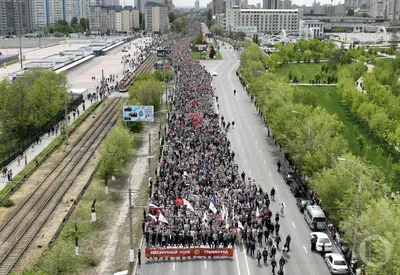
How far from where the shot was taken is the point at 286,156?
151 feet

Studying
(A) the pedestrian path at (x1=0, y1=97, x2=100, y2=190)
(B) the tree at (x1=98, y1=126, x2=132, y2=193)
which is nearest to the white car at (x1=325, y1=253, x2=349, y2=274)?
(B) the tree at (x1=98, y1=126, x2=132, y2=193)

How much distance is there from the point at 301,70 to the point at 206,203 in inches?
3427

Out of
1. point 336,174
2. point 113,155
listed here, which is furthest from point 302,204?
point 113,155

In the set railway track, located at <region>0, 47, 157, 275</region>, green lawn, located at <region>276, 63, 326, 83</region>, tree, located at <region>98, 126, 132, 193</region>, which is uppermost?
green lawn, located at <region>276, 63, 326, 83</region>

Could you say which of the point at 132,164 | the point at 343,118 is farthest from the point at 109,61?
the point at 132,164

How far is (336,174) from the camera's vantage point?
3086 centimetres

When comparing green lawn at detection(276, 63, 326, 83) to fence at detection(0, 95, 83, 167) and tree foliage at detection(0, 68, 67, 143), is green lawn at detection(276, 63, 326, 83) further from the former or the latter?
tree foliage at detection(0, 68, 67, 143)

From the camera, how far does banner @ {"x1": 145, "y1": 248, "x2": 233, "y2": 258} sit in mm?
27547

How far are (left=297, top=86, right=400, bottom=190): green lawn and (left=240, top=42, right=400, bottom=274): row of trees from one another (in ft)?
11.7

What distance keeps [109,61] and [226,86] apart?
56.4 metres

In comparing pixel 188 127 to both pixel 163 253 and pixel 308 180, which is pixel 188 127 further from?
pixel 163 253

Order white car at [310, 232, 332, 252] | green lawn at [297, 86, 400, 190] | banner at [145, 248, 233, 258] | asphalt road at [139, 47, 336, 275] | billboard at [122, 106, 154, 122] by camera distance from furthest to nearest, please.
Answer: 1. billboard at [122, 106, 154, 122]
2. green lawn at [297, 86, 400, 190]
3. white car at [310, 232, 332, 252]
4. banner at [145, 248, 233, 258]
5. asphalt road at [139, 47, 336, 275]

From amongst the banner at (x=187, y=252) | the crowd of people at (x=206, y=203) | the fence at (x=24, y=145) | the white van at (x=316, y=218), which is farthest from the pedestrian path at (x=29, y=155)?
the white van at (x=316, y=218)

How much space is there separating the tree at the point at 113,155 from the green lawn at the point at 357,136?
65.2 feet
